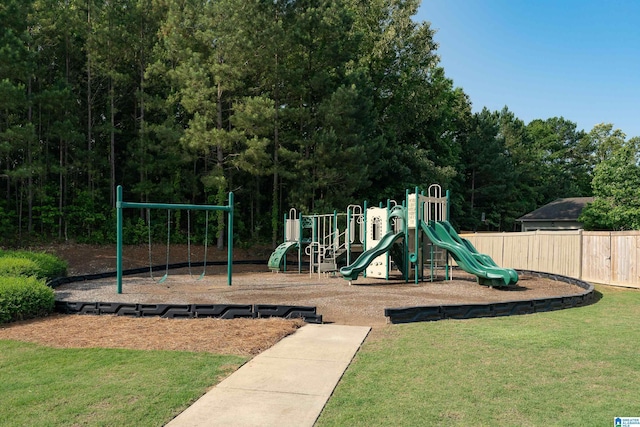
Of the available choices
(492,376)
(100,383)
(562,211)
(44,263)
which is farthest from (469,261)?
(562,211)

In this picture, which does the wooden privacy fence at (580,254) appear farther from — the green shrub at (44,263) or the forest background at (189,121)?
the green shrub at (44,263)

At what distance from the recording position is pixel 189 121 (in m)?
22.9

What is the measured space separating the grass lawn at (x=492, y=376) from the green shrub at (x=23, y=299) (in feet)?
19.8

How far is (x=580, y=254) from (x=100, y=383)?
15216 millimetres

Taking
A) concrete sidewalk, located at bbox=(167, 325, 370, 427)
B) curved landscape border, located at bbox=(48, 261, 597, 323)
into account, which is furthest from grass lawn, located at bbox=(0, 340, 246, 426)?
curved landscape border, located at bbox=(48, 261, 597, 323)

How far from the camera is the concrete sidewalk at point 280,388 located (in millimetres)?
3832

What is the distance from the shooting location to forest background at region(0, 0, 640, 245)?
72.5 feet

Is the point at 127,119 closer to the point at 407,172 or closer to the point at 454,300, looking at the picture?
the point at 407,172

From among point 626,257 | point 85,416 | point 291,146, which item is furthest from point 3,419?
point 291,146

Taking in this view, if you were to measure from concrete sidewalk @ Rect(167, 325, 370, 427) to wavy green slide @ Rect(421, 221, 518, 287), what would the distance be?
6.87 metres

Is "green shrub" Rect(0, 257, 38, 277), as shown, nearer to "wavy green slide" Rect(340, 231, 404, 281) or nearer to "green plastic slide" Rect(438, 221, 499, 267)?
"wavy green slide" Rect(340, 231, 404, 281)

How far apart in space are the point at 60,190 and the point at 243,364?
21.7 metres

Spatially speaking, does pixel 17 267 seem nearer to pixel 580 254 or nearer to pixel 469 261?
pixel 469 261

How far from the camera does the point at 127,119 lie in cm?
2667
